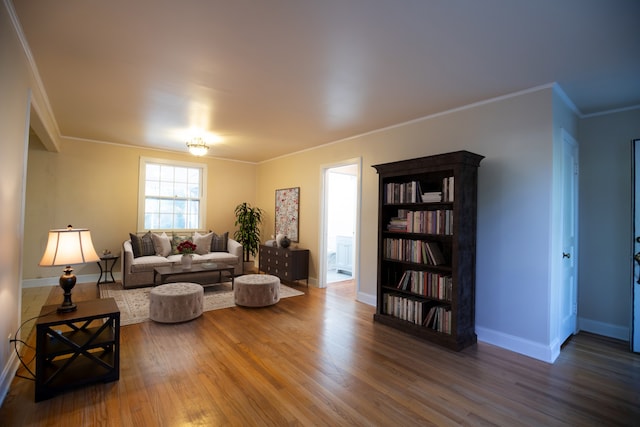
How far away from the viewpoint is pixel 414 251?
3715mm

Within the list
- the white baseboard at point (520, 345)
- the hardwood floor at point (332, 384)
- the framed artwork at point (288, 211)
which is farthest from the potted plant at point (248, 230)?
the white baseboard at point (520, 345)

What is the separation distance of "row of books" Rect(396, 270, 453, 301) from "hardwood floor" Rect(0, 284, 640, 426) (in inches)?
21.1

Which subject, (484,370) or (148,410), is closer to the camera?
(148,410)

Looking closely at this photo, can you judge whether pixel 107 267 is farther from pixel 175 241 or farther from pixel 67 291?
pixel 67 291

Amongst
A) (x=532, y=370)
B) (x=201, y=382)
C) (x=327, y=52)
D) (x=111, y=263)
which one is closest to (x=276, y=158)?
(x=111, y=263)

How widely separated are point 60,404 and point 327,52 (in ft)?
10.5

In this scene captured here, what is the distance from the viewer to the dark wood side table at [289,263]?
229 inches

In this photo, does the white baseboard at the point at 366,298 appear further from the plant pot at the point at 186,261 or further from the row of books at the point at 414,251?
the plant pot at the point at 186,261

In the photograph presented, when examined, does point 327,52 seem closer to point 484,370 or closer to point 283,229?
point 484,370

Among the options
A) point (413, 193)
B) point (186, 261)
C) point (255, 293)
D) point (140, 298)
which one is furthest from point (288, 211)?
point (413, 193)

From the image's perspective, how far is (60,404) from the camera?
86.4 inches

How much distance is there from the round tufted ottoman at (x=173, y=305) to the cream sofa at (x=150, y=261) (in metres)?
1.53

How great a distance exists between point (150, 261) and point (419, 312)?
179 inches

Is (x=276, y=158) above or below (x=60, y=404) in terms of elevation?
above
